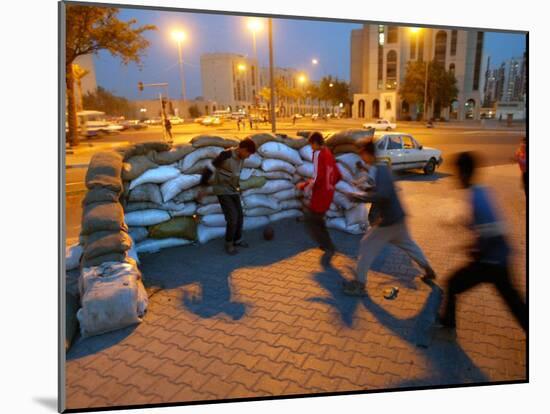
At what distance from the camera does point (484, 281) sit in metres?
2.56

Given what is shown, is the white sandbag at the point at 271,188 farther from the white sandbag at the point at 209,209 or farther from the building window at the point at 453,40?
the building window at the point at 453,40

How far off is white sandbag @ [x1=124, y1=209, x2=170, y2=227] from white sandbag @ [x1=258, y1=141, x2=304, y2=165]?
5.03 feet

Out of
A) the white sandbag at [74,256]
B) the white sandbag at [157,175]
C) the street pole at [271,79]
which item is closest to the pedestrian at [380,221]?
the street pole at [271,79]

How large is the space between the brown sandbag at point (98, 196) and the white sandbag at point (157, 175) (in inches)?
25.5

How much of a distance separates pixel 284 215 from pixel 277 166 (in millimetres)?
A: 718

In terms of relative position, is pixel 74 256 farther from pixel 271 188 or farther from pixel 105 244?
pixel 271 188

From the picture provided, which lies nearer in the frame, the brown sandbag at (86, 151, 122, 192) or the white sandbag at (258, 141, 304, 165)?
the brown sandbag at (86, 151, 122, 192)

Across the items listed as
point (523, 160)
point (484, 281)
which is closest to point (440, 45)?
point (523, 160)

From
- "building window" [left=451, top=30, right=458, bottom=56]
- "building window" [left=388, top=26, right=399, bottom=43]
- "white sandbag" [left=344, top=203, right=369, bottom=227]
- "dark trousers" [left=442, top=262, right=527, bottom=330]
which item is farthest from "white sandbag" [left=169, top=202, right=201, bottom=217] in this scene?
"building window" [left=451, top=30, right=458, bottom=56]

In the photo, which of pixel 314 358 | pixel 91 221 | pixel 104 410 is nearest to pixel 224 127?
pixel 91 221

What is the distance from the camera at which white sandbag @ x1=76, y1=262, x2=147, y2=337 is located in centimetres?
269

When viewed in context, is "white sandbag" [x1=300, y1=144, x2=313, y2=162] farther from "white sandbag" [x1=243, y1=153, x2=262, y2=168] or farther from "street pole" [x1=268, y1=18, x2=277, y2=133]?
"street pole" [x1=268, y1=18, x2=277, y2=133]

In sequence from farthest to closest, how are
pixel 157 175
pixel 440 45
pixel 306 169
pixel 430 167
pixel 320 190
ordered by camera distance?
1. pixel 430 167
2. pixel 306 169
3. pixel 157 175
4. pixel 320 190
5. pixel 440 45

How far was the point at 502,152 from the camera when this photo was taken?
10.9 feet
